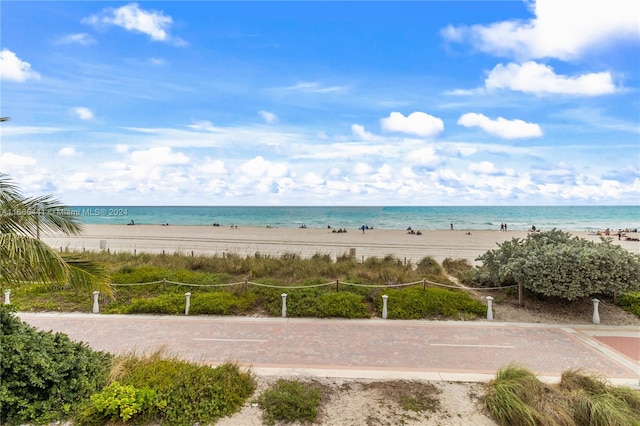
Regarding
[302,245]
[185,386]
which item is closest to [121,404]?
[185,386]

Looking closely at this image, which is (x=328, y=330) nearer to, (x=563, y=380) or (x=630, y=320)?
(x=563, y=380)

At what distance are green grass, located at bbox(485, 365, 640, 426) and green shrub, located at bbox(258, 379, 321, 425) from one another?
279 cm

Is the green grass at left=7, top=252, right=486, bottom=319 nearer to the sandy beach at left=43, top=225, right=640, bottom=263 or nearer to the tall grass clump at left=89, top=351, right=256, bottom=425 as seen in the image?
the tall grass clump at left=89, top=351, right=256, bottom=425

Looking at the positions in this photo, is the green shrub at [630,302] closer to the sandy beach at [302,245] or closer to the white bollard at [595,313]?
the white bollard at [595,313]

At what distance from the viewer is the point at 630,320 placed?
10914 mm

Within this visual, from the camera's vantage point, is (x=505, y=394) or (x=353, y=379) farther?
(x=353, y=379)

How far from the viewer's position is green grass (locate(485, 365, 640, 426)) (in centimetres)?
513

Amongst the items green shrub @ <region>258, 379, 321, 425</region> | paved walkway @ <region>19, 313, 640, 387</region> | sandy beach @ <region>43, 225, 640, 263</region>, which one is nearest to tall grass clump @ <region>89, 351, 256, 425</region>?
green shrub @ <region>258, 379, 321, 425</region>

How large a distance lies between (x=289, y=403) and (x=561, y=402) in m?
4.18

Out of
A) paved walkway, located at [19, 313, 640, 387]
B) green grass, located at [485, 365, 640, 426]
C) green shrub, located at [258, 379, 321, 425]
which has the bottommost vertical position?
paved walkway, located at [19, 313, 640, 387]

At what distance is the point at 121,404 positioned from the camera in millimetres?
5055

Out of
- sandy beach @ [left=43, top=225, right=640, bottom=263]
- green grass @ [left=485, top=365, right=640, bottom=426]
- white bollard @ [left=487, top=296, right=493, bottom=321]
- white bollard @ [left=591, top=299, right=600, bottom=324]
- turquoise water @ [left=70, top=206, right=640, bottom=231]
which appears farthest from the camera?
turquoise water @ [left=70, top=206, right=640, bottom=231]

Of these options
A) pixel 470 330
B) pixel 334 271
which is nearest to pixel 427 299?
pixel 470 330

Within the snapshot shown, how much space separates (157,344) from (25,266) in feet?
14.4
